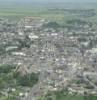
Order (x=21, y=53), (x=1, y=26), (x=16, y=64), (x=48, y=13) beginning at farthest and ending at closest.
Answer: (x=48, y=13) < (x=1, y=26) < (x=21, y=53) < (x=16, y=64)

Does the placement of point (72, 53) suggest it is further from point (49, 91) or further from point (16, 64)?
point (49, 91)

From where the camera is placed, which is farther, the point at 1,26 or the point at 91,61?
the point at 1,26

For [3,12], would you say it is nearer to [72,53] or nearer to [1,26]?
[1,26]

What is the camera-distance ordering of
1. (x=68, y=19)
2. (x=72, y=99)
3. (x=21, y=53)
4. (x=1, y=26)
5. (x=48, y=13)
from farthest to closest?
(x=48, y=13) < (x=68, y=19) < (x=1, y=26) < (x=21, y=53) < (x=72, y=99)

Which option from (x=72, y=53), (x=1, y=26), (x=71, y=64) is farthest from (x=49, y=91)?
(x=1, y=26)

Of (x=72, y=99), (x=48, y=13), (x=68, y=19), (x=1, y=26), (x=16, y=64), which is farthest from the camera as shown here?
(x=48, y=13)

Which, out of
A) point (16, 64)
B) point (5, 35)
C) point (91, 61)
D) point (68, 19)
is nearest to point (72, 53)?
point (91, 61)

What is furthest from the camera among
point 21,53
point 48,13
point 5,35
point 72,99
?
point 48,13

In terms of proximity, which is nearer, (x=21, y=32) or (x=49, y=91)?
(x=49, y=91)

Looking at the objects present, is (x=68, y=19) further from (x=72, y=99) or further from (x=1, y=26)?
(x=72, y=99)
